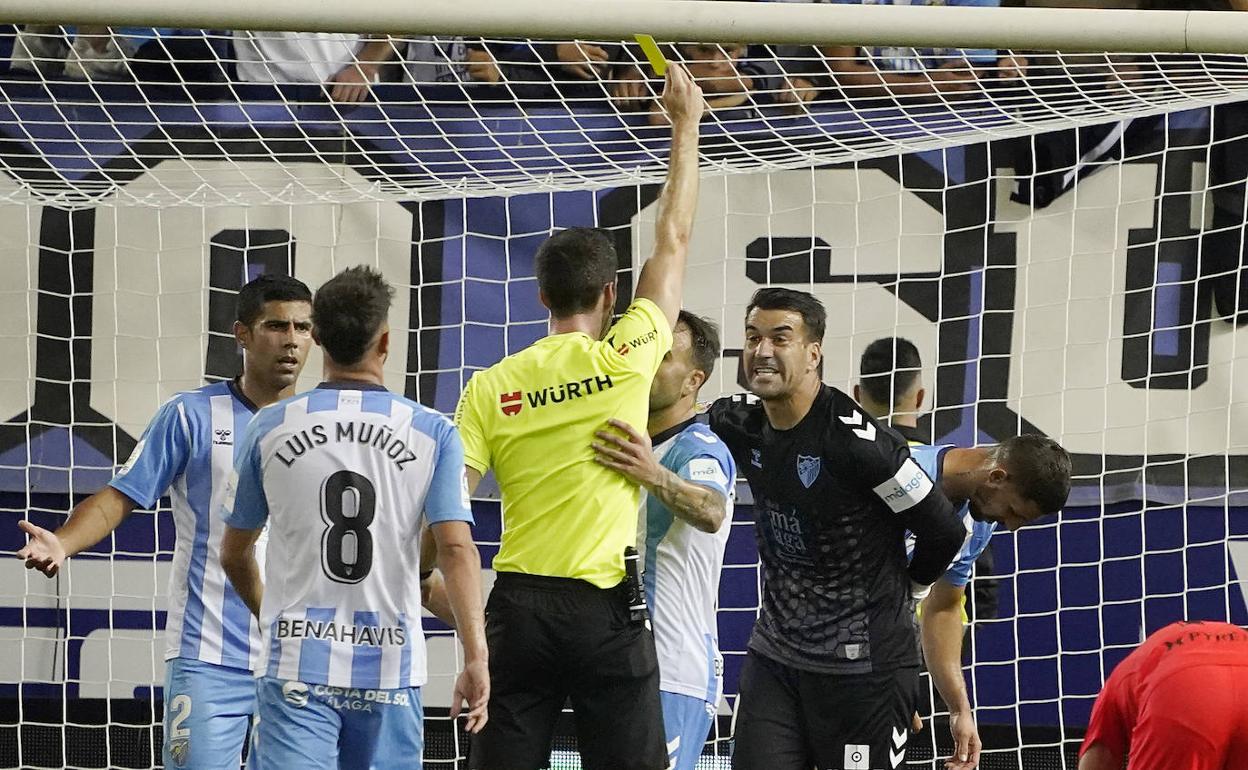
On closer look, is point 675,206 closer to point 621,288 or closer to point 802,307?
point 802,307

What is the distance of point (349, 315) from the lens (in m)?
3.95

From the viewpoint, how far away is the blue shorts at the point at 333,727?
152 inches

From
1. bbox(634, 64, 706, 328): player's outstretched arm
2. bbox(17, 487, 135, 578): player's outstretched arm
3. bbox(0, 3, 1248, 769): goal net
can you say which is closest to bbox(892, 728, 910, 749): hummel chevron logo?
bbox(634, 64, 706, 328): player's outstretched arm

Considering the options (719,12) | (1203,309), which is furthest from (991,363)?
(719,12)

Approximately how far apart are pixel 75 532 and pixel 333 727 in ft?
3.98

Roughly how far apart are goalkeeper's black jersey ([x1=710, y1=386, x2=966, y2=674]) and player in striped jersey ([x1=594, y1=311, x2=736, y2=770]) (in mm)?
206

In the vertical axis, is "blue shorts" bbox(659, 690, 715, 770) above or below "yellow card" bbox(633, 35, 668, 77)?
below

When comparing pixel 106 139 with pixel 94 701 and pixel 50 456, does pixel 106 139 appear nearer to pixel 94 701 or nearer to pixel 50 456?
pixel 50 456

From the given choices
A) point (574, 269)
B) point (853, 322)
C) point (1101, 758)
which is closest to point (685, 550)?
point (574, 269)

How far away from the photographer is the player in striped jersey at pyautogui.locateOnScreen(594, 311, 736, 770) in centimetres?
489

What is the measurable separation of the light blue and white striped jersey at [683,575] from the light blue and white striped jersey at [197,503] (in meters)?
1.23

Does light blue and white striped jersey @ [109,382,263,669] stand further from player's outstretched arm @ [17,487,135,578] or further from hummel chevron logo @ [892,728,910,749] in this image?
hummel chevron logo @ [892,728,910,749]

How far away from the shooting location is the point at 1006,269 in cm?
716

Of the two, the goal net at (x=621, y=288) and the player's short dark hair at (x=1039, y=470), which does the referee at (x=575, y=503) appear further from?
the goal net at (x=621, y=288)
